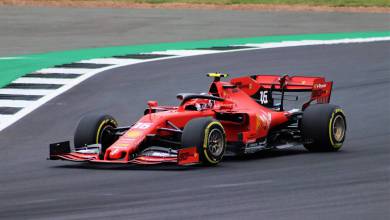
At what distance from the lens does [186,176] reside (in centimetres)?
1289

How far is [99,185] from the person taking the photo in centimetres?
1234

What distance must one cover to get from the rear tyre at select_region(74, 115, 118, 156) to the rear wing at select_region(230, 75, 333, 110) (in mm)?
2103

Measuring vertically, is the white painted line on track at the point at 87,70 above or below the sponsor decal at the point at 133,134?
above

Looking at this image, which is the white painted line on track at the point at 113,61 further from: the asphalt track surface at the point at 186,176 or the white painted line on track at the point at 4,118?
the white painted line on track at the point at 4,118

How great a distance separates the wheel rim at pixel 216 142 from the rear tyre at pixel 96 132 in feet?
4.83

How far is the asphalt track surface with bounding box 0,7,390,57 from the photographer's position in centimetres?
2781

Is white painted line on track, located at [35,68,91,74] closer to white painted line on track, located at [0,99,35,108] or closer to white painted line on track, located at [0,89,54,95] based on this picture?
white painted line on track, located at [0,89,54,95]

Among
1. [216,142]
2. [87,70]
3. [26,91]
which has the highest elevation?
[87,70]

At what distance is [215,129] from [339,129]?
225cm

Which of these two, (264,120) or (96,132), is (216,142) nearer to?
(264,120)

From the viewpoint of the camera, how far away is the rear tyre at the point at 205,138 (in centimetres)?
1341

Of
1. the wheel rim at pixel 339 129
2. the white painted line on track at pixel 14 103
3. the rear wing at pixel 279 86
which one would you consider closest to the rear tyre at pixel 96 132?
the rear wing at pixel 279 86

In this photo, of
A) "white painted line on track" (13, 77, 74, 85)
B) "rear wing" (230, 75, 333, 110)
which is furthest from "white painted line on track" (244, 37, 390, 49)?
"rear wing" (230, 75, 333, 110)

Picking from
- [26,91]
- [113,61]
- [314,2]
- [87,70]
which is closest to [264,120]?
[26,91]
